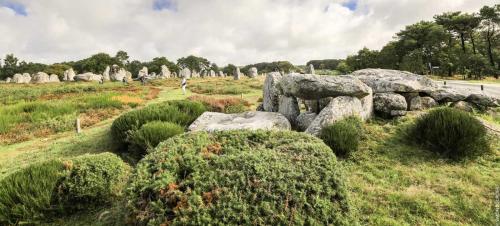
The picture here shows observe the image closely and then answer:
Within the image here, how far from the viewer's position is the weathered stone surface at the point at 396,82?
36.4 ft

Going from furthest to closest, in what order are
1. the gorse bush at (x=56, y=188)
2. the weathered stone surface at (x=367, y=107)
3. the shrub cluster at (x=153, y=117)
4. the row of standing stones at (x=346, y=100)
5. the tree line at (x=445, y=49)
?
the tree line at (x=445, y=49) → the shrub cluster at (x=153, y=117) → the weathered stone surface at (x=367, y=107) → the row of standing stones at (x=346, y=100) → the gorse bush at (x=56, y=188)

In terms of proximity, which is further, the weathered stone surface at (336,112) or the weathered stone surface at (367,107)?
the weathered stone surface at (367,107)

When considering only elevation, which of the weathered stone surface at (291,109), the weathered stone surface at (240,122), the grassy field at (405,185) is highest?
the weathered stone surface at (291,109)

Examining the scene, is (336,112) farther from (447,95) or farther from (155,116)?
(155,116)

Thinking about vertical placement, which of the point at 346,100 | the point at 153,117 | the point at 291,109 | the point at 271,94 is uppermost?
the point at 271,94

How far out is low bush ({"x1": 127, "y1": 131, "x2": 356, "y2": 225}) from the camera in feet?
12.9

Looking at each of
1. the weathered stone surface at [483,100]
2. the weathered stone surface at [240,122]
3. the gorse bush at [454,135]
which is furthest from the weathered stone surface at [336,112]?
the weathered stone surface at [483,100]

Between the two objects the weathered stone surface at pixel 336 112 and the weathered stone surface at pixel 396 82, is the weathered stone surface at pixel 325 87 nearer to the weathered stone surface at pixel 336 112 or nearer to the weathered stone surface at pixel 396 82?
the weathered stone surface at pixel 336 112

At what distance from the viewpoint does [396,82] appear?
1117 centimetres

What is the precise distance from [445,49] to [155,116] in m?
64.0

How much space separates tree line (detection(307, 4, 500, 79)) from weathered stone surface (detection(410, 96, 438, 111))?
42112 mm

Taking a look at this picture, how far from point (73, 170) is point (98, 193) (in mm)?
732

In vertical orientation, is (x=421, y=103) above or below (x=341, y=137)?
above

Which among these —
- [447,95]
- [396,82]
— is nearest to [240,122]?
[396,82]
